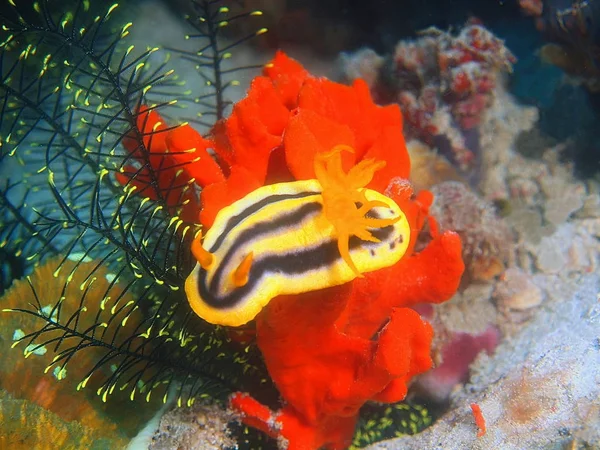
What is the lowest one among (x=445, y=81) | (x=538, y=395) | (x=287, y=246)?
(x=538, y=395)

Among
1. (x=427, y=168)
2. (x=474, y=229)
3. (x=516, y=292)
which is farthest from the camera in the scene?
(x=427, y=168)

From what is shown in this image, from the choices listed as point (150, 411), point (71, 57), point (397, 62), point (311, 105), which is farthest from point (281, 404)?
point (397, 62)

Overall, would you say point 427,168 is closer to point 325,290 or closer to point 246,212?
point 325,290

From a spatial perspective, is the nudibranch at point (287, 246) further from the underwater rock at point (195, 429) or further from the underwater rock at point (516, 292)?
the underwater rock at point (516, 292)

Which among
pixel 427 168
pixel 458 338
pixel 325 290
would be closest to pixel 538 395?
pixel 458 338

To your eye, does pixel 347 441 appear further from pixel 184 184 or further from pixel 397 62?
pixel 397 62
